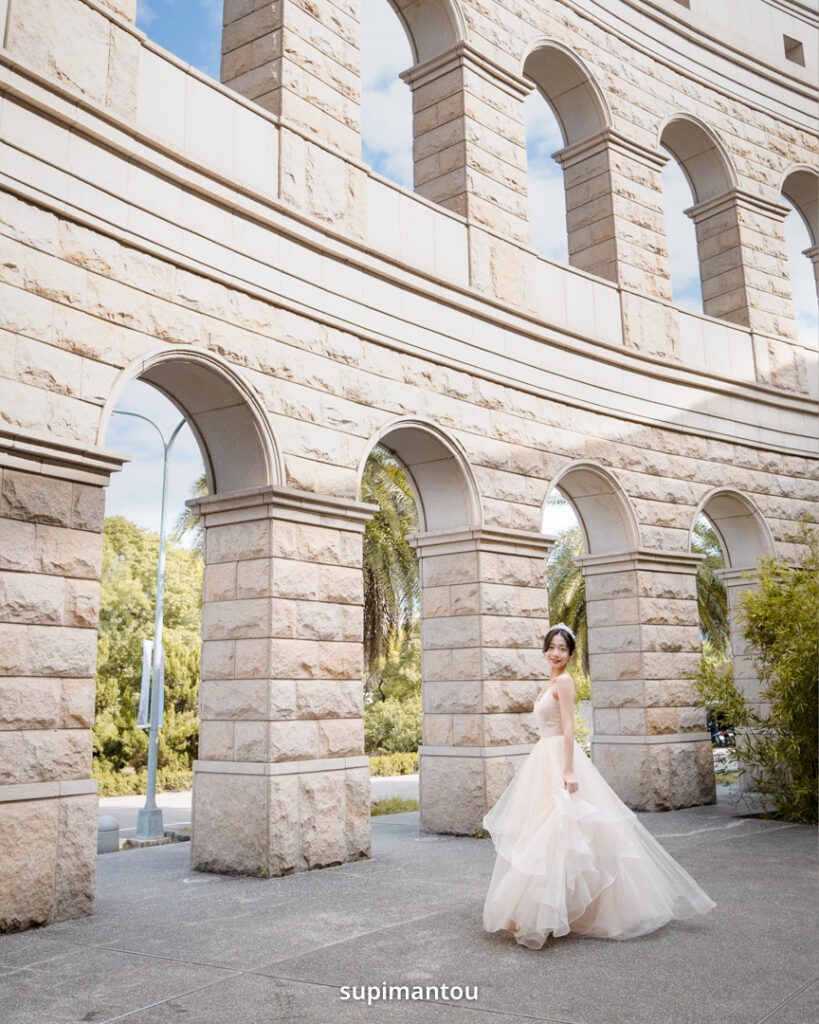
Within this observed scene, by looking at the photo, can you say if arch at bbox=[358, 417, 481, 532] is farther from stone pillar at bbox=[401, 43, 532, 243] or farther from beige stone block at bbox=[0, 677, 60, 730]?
beige stone block at bbox=[0, 677, 60, 730]

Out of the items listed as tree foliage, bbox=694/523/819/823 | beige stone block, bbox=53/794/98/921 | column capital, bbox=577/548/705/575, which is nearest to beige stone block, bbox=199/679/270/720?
beige stone block, bbox=53/794/98/921

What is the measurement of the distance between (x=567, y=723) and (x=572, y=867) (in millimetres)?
906

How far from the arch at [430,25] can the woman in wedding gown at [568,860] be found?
912 centimetres

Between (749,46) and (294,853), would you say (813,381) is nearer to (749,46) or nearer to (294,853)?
(749,46)

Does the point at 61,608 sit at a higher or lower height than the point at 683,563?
lower

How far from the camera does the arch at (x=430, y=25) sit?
12234 millimetres

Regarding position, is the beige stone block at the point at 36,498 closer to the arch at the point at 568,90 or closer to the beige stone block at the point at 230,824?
the beige stone block at the point at 230,824

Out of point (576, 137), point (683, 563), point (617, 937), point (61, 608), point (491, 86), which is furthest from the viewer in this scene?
point (576, 137)

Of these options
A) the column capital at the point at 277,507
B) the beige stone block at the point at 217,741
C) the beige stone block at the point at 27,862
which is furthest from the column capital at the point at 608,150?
the beige stone block at the point at 27,862

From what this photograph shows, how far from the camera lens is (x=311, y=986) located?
5191 mm

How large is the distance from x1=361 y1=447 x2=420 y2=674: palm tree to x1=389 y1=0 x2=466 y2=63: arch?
11.1m

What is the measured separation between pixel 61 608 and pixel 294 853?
3129 mm

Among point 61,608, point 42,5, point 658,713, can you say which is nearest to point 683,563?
point 658,713

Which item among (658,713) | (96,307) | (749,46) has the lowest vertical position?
(658,713)
